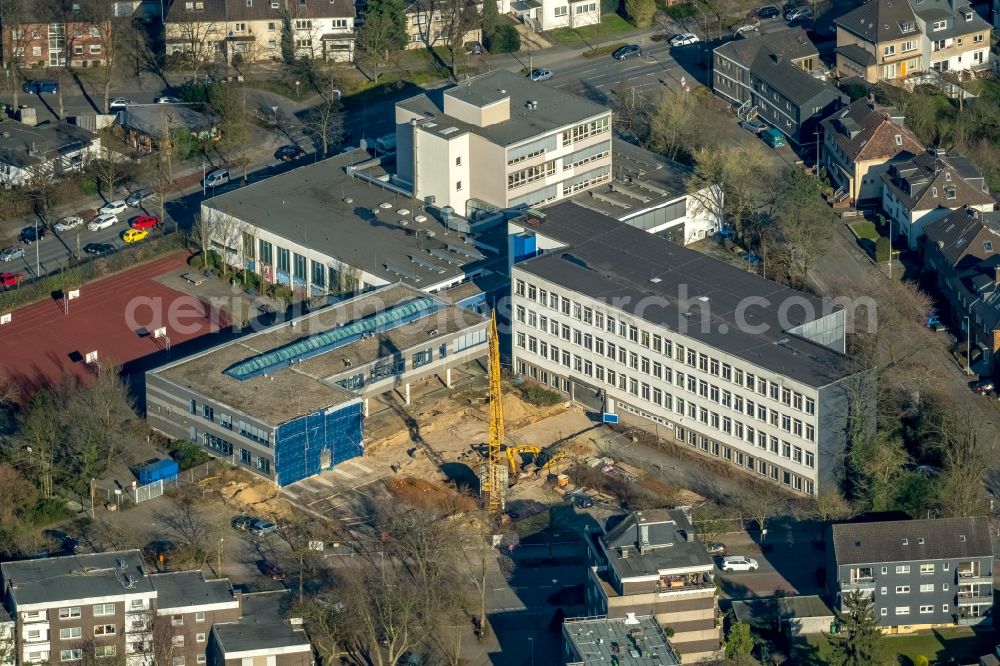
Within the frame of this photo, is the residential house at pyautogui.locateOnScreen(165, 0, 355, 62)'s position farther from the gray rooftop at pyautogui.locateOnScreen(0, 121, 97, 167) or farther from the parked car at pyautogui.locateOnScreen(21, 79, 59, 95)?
the gray rooftop at pyautogui.locateOnScreen(0, 121, 97, 167)

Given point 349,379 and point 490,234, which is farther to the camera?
point 490,234

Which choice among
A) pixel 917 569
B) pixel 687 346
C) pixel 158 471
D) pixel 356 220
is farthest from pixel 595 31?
pixel 917 569

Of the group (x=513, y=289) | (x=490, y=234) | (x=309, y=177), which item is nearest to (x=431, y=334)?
(x=513, y=289)

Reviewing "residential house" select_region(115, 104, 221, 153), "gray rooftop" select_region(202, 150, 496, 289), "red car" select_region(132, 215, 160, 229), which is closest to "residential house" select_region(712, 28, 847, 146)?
"gray rooftop" select_region(202, 150, 496, 289)

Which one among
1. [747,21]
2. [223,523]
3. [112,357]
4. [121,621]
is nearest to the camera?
[121,621]

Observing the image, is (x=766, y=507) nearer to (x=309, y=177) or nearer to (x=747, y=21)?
(x=309, y=177)

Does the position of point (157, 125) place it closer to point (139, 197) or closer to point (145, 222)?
point (139, 197)

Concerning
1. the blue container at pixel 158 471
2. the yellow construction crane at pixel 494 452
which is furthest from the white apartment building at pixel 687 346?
the blue container at pixel 158 471
